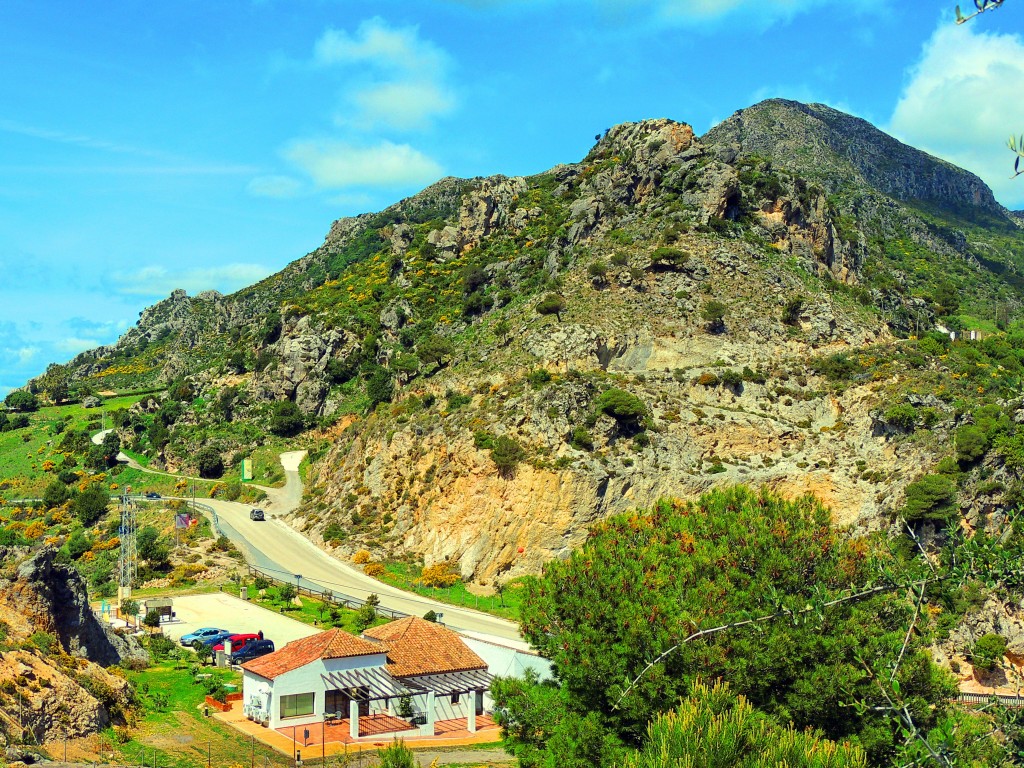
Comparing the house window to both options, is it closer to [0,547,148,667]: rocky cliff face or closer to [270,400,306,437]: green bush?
[0,547,148,667]: rocky cliff face

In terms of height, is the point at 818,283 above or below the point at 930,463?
above

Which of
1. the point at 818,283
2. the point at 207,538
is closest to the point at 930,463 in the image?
the point at 818,283

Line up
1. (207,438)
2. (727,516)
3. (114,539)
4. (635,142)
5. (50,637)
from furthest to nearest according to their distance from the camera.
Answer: (635,142), (207,438), (114,539), (50,637), (727,516)

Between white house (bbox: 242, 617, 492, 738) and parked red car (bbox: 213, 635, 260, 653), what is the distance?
7.42 metres

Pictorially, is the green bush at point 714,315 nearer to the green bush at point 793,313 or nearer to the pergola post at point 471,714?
the green bush at point 793,313

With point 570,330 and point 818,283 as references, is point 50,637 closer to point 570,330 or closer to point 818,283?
point 570,330

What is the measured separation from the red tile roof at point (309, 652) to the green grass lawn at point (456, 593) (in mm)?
19523

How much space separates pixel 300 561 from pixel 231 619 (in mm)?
16301

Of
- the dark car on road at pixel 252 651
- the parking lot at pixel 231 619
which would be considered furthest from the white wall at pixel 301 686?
the parking lot at pixel 231 619

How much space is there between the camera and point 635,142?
389ft

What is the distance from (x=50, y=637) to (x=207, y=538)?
1662 inches

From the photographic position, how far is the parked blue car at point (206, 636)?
51.7 m

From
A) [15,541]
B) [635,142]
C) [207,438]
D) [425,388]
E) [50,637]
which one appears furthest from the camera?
[635,142]

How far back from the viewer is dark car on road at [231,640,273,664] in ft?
159
